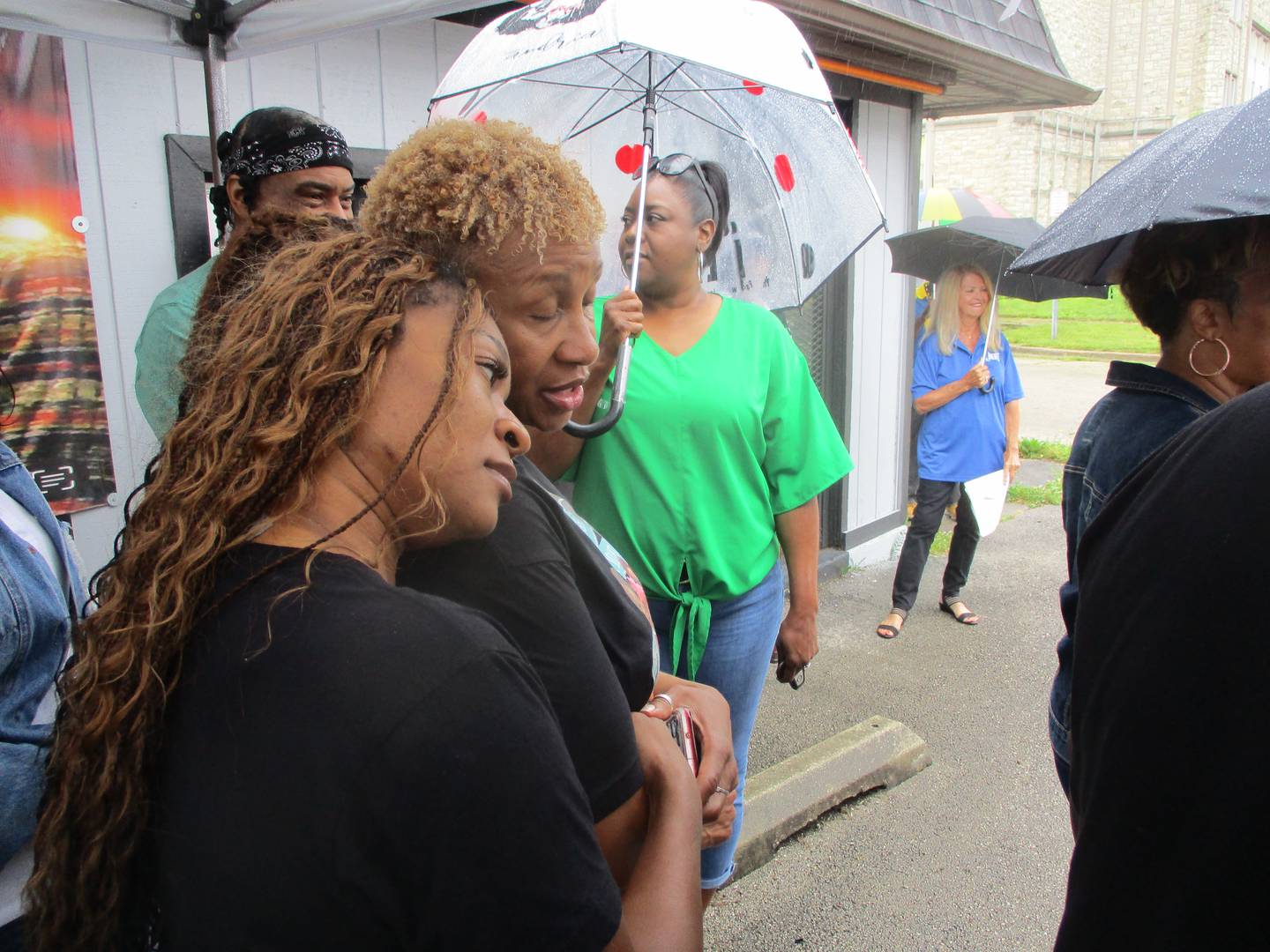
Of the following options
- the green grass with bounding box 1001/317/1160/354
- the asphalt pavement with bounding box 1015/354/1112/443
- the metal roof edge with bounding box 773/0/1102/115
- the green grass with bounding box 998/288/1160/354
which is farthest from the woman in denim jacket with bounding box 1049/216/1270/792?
the green grass with bounding box 1001/317/1160/354

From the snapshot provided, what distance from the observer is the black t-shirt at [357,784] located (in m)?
0.79

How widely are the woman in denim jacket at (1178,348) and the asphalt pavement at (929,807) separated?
4.17 feet

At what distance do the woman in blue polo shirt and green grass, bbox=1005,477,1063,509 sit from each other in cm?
305

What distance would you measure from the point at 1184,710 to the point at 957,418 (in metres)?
4.59

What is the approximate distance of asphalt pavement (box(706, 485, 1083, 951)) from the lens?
9.66ft

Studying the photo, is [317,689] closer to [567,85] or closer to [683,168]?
[683,168]

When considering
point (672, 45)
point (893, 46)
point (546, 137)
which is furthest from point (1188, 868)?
point (893, 46)

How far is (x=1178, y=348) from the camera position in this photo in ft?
6.23

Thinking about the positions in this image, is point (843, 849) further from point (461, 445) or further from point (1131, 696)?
point (461, 445)

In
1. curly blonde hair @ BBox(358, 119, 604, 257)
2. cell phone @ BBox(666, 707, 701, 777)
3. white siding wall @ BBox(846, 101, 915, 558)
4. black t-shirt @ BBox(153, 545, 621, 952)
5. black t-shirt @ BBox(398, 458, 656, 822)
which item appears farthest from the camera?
white siding wall @ BBox(846, 101, 915, 558)

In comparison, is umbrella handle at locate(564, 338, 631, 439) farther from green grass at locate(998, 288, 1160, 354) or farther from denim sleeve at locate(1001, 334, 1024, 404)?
green grass at locate(998, 288, 1160, 354)

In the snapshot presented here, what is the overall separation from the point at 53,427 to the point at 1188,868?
9.94 ft

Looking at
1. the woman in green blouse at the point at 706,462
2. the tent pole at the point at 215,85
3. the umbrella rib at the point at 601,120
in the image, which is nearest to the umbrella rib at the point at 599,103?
the umbrella rib at the point at 601,120

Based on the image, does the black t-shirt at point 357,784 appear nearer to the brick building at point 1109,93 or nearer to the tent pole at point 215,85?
the tent pole at point 215,85
